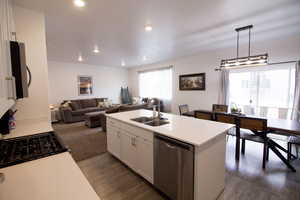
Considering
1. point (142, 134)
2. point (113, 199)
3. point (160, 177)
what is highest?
point (142, 134)

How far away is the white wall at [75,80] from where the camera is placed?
6.16 metres

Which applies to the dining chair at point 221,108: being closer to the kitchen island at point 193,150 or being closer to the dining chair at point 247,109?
the dining chair at point 247,109

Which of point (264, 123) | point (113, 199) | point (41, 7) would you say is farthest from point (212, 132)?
point (41, 7)

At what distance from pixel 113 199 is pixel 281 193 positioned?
7.53 feet

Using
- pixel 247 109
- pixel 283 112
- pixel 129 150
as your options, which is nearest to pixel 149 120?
pixel 129 150

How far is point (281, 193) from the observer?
190cm

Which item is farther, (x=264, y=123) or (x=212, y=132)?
(x=264, y=123)

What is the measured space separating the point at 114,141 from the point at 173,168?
149 centimetres

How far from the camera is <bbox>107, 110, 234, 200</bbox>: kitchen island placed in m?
1.50

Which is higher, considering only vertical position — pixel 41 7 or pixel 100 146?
pixel 41 7

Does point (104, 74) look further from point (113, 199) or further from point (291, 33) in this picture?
point (291, 33)

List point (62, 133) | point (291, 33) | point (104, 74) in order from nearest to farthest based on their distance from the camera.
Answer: point (291, 33) → point (62, 133) → point (104, 74)

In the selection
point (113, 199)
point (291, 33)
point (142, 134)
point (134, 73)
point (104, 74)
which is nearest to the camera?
point (113, 199)

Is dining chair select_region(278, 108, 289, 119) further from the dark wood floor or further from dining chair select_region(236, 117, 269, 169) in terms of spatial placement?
dining chair select_region(236, 117, 269, 169)
